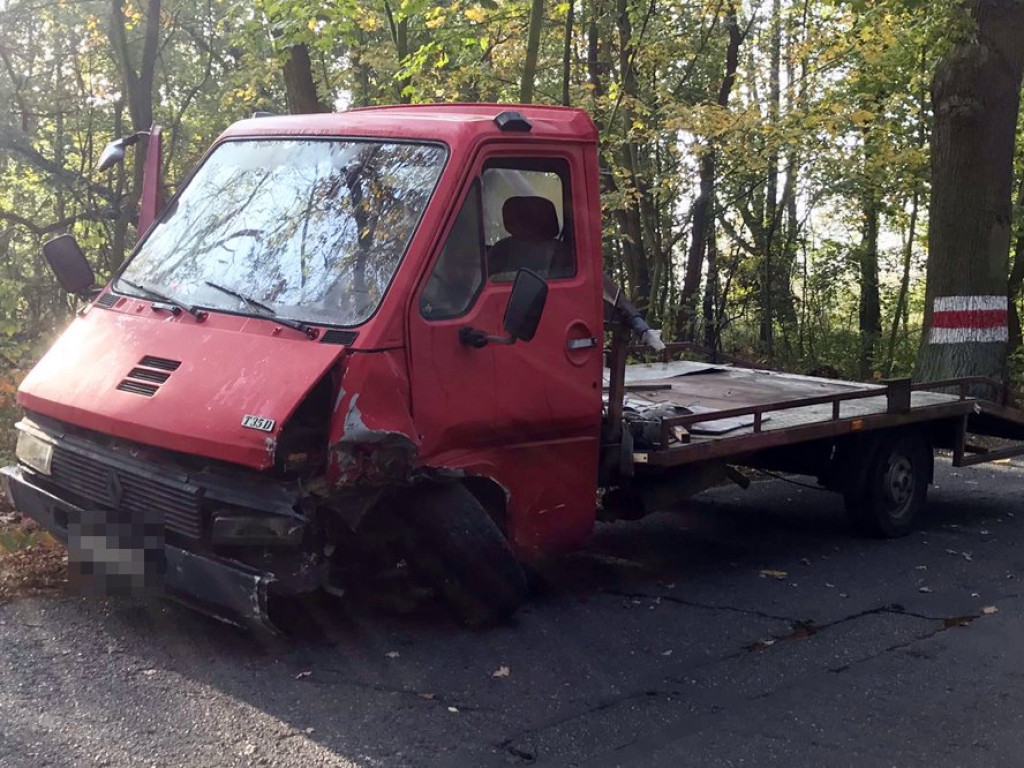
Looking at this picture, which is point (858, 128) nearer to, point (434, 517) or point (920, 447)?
point (920, 447)

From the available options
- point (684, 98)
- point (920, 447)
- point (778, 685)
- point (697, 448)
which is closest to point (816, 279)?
point (684, 98)

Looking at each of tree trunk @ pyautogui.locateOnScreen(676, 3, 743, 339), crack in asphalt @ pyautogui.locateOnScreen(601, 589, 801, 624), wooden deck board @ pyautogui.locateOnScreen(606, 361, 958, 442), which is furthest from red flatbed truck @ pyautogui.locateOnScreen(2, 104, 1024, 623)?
tree trunk @ pyautogui.locateOnScreen(676, 3, 743, 339)

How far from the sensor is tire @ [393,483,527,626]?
5.18 meters

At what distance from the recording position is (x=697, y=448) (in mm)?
6281

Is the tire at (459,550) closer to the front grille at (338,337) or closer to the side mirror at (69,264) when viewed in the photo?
the front grille at (338,337)

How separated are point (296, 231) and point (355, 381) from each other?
1.09 meters

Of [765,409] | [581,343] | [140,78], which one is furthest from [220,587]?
[140,78]

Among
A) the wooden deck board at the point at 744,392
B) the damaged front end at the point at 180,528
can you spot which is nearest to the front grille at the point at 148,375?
the damaged front end at the point at 180,528

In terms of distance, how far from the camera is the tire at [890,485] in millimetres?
7785

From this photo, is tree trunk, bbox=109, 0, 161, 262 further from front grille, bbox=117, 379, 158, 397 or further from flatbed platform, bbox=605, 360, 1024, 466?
front grille, bbox=117, 379, 158, 397

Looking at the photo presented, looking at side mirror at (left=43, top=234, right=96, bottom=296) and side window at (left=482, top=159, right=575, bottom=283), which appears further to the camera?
side mirror at (left=43, top=234, right=96, bottom=296)

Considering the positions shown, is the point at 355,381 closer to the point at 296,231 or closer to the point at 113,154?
the point at 296,231

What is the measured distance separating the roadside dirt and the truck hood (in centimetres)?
85

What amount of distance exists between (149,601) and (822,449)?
430cm
